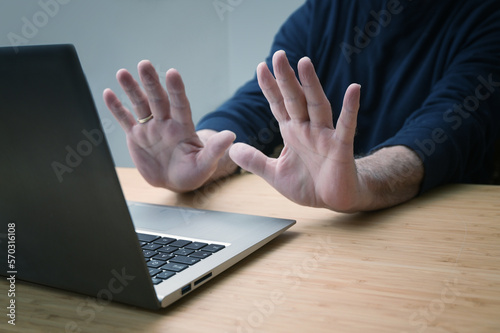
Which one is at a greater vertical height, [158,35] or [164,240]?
[158,35]

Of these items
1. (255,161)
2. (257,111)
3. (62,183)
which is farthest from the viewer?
(257,111)

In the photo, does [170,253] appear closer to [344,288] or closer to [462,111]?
[344,288]

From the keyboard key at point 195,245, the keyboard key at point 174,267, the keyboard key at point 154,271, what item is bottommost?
the keyboard key at point 195,245

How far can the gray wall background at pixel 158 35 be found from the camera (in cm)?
168

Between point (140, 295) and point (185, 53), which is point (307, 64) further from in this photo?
point (185, 53)

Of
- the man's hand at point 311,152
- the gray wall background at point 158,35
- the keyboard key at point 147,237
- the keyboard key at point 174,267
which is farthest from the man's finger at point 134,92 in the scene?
the gray wall background at point 158,35

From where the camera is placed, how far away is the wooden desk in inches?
17.5

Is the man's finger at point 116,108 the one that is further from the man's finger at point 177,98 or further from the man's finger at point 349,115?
the man's finger at point 349,115

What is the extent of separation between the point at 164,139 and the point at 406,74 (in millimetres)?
750

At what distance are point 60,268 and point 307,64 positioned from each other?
0.39 m

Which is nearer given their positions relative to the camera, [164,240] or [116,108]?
[164,240]

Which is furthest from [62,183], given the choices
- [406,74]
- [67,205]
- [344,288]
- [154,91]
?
[406,74]

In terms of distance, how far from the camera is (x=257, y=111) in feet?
4.41

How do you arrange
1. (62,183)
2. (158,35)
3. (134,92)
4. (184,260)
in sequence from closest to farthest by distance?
(62,183) → (184,260) → (134,92) → (158,35)
